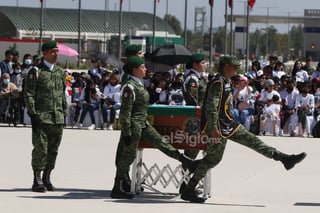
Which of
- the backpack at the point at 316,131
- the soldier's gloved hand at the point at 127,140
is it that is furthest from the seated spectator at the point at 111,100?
the soldier's gloved hand at the point at 127,140

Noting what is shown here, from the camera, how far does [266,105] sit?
88.3ft

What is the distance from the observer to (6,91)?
2702 centimetres

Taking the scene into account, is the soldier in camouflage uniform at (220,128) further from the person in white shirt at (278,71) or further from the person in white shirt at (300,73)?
the person in white shirt at (278,71)

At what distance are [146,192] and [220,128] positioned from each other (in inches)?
73.5

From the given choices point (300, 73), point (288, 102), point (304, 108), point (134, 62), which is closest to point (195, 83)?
point (134, 62)

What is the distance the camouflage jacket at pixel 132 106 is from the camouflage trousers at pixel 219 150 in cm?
88

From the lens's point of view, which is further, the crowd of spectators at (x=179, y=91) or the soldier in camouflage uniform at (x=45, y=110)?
the crowd of spectators at (x=179, y=91)

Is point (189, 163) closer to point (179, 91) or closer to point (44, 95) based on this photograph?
point (44, 95)

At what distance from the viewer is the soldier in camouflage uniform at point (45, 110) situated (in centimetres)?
1348

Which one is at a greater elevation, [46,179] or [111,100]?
[111,100]

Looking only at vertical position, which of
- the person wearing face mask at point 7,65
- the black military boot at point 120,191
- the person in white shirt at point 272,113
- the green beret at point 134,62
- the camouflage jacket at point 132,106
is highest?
the green beret at point 134,62

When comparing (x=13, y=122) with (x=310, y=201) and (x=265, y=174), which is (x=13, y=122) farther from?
(x=310, y=201)

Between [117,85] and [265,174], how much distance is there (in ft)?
34.0

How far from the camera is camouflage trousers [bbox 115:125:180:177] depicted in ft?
42.5
